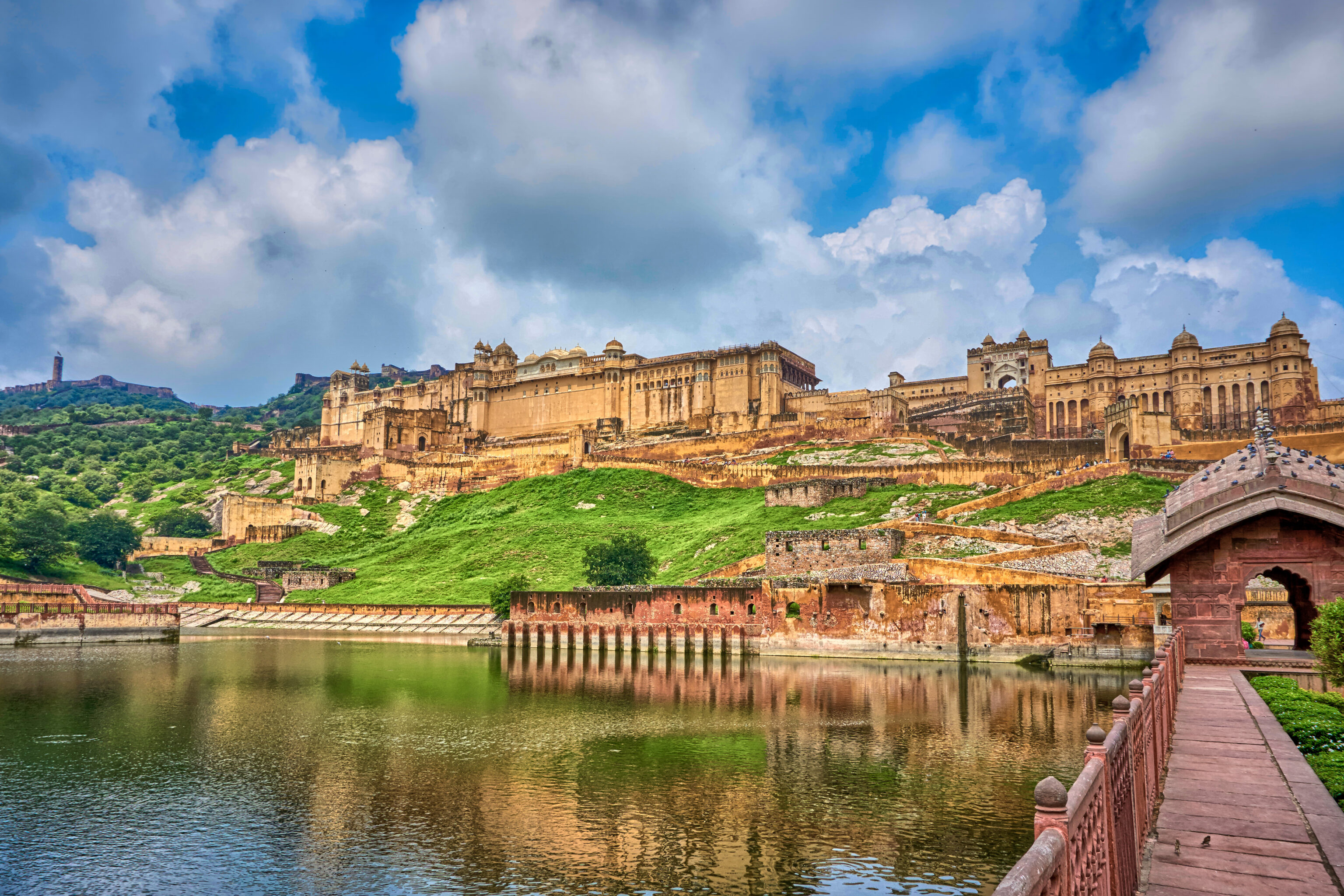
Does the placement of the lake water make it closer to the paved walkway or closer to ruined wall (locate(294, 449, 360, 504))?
the paved walkway

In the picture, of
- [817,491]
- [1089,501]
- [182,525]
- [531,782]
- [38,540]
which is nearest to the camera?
[531,782]

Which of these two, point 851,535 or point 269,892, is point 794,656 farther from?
point 269,892

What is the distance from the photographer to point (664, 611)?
39062mm

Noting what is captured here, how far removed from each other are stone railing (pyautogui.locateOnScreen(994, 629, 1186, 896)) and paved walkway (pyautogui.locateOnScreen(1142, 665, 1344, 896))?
0.71 ft

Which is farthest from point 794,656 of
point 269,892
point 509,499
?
point 509,499

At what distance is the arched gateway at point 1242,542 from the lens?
43.4 ft

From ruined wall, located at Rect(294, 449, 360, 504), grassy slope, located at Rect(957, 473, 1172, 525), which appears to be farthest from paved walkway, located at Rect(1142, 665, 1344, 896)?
ruined wall, located at Rect(294, 449, 360, 504)

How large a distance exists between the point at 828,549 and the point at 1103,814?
34190 mm

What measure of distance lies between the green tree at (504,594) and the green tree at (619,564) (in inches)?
135

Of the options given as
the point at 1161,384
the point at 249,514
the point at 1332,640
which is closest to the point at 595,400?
the point at 249,514

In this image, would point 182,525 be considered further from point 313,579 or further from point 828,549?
point 828,549

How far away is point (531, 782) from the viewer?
1595 centimetres

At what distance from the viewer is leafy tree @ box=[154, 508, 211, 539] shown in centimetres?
8156

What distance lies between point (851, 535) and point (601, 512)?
92.0ft
